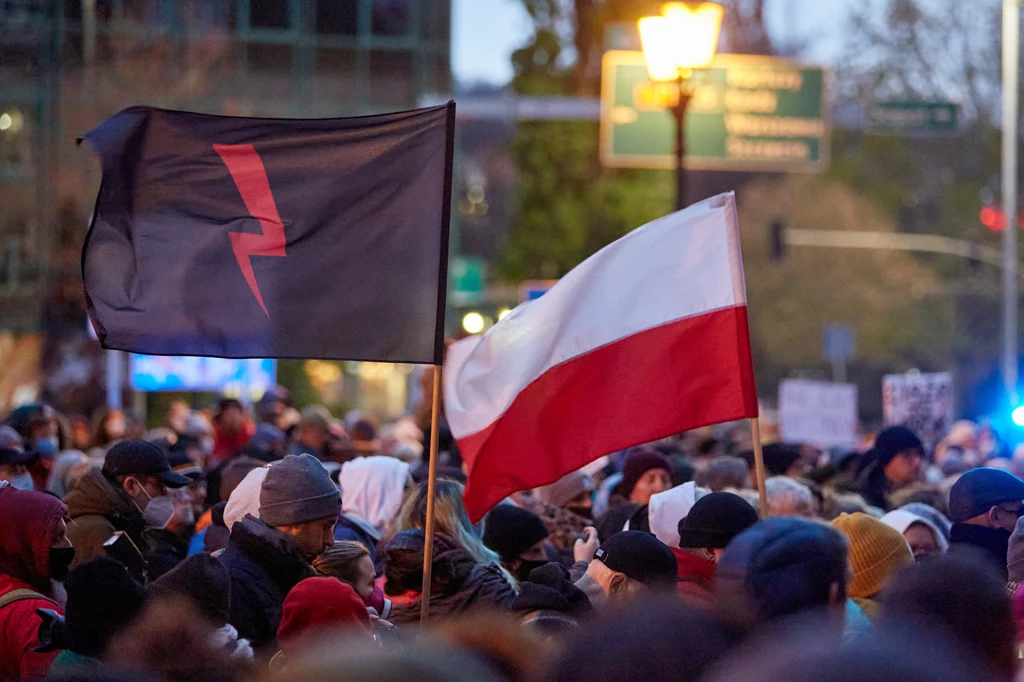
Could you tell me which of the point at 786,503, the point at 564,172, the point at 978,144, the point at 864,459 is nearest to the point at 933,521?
the point at 786,503

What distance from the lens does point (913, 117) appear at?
23.7m

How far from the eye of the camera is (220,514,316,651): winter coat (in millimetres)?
5102

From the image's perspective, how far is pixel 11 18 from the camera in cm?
2525

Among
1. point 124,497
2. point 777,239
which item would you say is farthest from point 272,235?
point 777,239

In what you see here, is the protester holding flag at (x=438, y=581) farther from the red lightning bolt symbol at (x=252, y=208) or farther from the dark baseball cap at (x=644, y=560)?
the red lightning bolt symbol at (x=252, y=208)

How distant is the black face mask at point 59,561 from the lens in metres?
5.21

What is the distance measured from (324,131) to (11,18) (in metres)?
21.5

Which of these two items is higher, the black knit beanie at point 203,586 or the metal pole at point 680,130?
the metal pole at point 680,130

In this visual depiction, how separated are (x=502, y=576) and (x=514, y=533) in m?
0.72

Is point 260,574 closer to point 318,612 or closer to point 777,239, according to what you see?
point 318,612

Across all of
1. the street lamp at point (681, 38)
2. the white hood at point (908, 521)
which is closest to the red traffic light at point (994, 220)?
the street lamp at point (681, 38)

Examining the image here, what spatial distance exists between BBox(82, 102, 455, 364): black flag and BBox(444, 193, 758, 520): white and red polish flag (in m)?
0.64

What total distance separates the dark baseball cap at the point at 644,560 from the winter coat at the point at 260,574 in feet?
3.93

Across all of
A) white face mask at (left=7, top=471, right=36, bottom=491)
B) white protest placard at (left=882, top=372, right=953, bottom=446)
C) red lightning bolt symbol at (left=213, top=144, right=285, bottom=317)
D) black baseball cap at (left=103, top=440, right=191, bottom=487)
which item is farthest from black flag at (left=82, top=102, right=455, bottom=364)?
white protest placard at (left=882, top=372, right=953, bottom=446)
